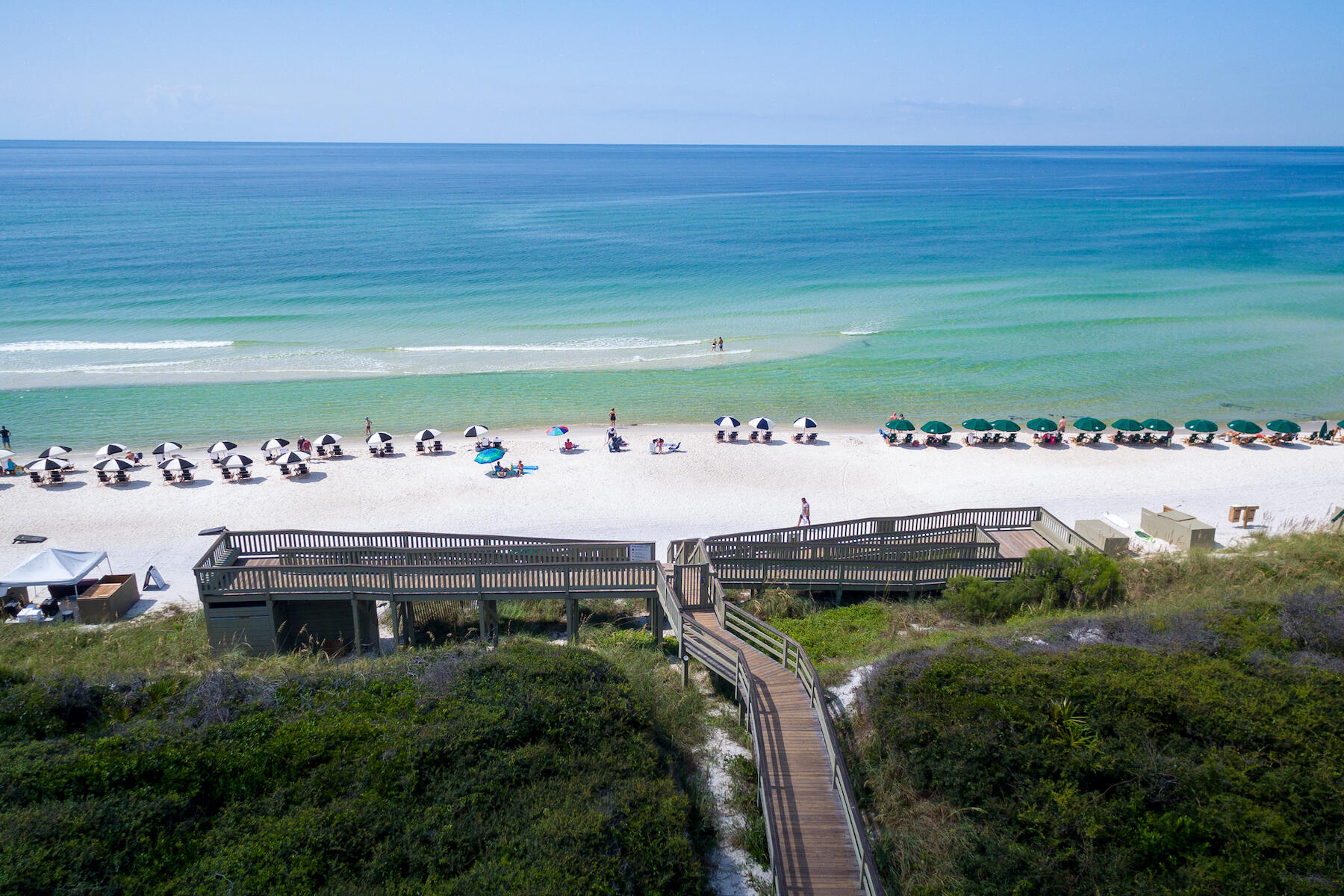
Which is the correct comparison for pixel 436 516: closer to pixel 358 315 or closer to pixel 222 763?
pixel 222 763

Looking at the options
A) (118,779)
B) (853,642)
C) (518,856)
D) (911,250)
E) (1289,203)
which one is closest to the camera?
(518,856)

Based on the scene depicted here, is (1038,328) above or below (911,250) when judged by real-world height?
below

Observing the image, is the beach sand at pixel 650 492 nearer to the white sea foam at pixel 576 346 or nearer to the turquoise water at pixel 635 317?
the turquoise water at pixel 635 317

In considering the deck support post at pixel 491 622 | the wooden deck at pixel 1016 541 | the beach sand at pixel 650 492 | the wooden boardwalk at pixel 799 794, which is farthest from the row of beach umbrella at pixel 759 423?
the wooden boardwalk at pixel 799 794

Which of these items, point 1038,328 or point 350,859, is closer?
point 350,859

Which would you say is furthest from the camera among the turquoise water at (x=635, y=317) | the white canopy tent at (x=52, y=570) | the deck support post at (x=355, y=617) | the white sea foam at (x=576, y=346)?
the white sea foam at (x=576, y=346)

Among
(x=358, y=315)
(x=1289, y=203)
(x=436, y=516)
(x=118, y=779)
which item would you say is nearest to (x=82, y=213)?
(x=358, y=315)

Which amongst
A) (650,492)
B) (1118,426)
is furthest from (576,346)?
(1118,426)
